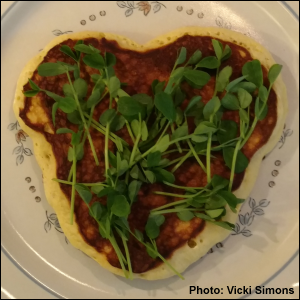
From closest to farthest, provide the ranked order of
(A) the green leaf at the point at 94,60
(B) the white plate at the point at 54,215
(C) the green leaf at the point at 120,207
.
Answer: (C) the green leaf at the point at 120,207 → (A) the green leaf at the point at 94,60 → (B) the white plate at the point at 54,215

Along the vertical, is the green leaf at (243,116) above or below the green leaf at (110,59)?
below

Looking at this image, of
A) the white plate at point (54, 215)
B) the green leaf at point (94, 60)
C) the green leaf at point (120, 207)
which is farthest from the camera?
the white plate at point (54, 215)

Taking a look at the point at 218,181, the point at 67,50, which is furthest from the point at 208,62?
the point at 67,50

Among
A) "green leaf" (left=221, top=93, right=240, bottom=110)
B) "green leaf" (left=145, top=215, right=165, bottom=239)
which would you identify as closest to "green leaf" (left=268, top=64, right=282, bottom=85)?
"green leaf" (left=221, top=93, right=240, bottom=110)

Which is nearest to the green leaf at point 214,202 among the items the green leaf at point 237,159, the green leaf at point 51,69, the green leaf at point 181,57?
the green leaf at point 237,159

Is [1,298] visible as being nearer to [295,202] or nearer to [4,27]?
[4,27]

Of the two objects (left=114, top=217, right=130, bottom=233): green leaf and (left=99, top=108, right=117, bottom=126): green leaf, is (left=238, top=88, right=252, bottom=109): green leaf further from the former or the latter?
(left=114, top=217, right=130, bottom=233): green leaf

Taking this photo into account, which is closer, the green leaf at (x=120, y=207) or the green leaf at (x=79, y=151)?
the green leaf at (x=120, y=207)

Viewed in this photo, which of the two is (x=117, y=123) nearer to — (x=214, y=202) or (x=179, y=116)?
(x=179, y=116)

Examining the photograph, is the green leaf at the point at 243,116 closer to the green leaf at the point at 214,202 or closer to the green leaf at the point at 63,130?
the green leaf at the point at 214,202

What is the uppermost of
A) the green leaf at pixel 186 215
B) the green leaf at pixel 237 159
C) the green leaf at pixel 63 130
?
the green leaf at pixel 63 130
